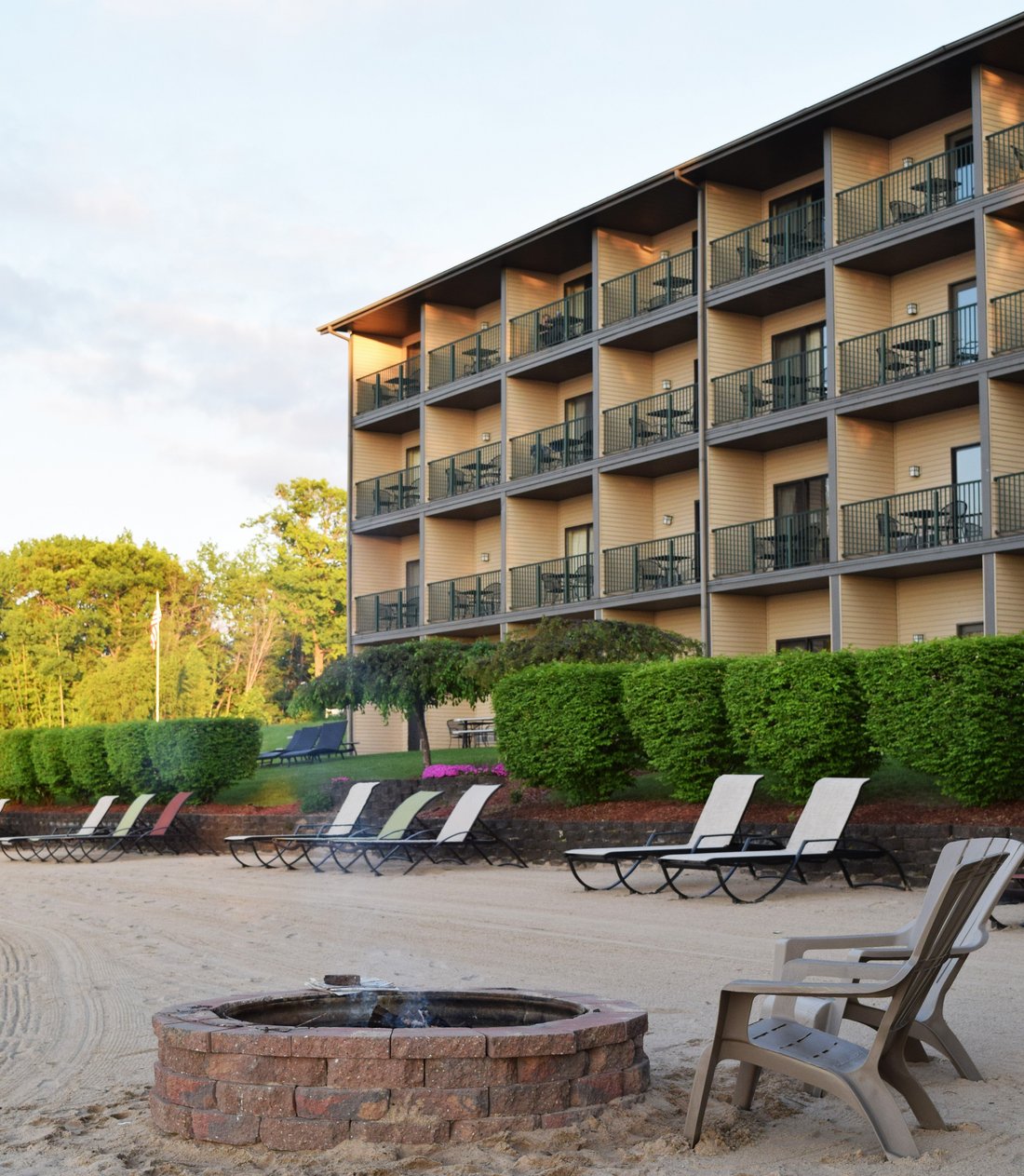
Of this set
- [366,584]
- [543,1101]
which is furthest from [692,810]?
[366,584]

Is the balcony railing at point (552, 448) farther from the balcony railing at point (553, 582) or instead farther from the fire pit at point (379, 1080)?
the fire pit at point (379, 1080)

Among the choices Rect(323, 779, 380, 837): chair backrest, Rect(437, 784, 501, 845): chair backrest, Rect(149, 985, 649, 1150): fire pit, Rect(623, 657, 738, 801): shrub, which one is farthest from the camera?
Rect(323, 779, 380, 837): chair backrest

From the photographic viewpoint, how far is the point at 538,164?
16125 mm

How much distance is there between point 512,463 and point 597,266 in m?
4.94

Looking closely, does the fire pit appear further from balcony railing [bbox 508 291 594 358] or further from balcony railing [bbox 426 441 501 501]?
balcony railing [bbox 426 441 501 501]

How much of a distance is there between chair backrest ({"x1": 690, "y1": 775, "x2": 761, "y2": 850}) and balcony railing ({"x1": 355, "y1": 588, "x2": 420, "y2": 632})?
22.4m

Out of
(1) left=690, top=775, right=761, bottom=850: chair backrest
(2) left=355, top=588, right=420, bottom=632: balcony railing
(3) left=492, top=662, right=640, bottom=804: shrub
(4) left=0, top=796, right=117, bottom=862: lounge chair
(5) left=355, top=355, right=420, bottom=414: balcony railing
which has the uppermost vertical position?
(5) left=355, top=355, right=420, bottom=414: balcony railing

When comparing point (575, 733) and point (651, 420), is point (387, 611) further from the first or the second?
point (575, 733)

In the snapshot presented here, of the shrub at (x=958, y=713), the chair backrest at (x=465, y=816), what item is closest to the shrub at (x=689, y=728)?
the chair backrest at (x=465, y=816)

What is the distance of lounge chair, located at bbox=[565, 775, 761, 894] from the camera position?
517 inches

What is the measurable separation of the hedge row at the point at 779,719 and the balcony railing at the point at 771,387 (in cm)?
1062

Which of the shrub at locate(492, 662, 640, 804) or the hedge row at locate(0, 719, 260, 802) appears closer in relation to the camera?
the shrub at locate(492, 662, 640, 804)

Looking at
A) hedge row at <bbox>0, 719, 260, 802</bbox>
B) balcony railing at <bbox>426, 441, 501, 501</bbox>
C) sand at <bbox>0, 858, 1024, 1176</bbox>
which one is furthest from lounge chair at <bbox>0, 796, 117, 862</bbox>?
balcony railing at <bbox>426, 441, 501, 501</bbox>

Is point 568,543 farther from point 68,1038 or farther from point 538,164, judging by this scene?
point 68,1038
